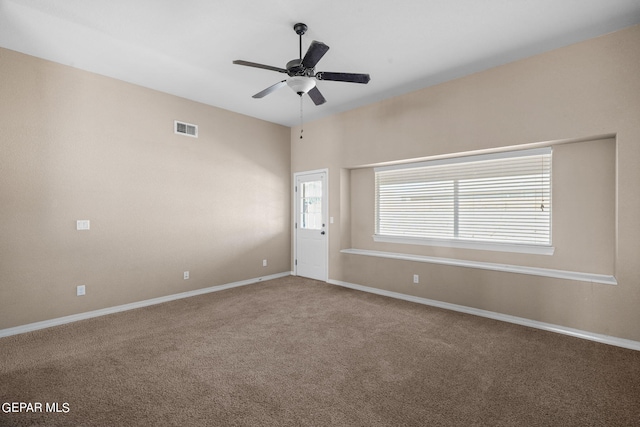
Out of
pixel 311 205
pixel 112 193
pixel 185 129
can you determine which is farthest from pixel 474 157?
pixel 112 193

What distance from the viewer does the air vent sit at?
15.7 feet

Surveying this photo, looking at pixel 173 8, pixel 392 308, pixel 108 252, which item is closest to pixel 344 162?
pixel 392 308

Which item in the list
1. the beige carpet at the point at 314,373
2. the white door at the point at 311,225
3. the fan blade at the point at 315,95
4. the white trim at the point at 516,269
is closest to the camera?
the beige carpet at the point at 314,373

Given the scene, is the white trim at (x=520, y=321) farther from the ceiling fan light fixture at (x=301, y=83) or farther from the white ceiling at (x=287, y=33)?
the ceiling fan light fixture at (x=301, y=83)

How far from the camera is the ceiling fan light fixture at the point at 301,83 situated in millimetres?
3012

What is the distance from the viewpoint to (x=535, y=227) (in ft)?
12.5

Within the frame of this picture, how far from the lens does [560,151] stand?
3631 millimetres

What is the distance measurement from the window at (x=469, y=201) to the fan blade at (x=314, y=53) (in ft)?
8.89

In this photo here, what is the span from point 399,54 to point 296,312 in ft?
11.6

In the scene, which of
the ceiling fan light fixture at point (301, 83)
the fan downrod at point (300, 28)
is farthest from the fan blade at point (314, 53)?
the fan downrod at point (300, 28)

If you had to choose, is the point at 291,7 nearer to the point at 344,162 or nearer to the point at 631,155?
the point at 344,162

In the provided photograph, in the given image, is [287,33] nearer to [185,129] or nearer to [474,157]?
[185,129]

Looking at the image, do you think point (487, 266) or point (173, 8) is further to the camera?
point (487, 266)

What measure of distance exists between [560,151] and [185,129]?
5.29 meters
